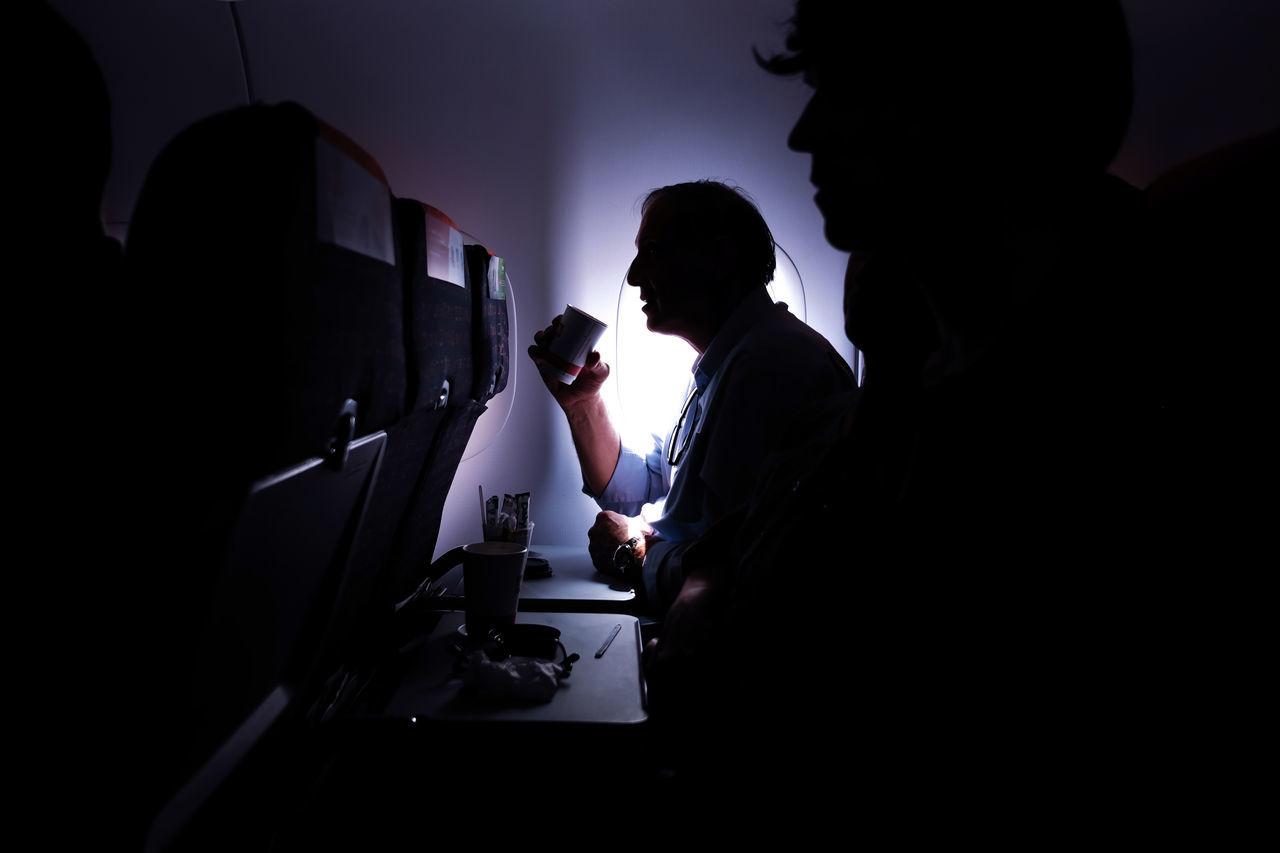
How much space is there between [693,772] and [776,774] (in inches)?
6.3

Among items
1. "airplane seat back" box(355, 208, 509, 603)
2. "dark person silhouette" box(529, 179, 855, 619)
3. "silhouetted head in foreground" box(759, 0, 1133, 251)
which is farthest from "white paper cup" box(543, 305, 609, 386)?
"silhouetted head in foreground" box(759, 0, 1133, 251)

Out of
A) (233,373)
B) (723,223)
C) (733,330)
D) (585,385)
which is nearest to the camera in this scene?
(233,373)

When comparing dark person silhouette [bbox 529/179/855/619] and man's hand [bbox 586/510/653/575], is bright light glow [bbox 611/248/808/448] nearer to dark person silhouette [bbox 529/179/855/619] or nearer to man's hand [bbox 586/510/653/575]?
dark person silhouette [bbox 529/179/855/619]

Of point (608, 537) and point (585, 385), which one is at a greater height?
point (585, 385)

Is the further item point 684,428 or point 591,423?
point 591,423

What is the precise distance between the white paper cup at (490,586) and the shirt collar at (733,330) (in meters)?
0.81

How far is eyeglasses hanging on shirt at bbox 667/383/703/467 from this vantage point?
179 centimetres

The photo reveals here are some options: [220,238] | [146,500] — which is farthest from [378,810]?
[220,238]

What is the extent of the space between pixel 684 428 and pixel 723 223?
20.2 inches

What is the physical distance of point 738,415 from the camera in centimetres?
150

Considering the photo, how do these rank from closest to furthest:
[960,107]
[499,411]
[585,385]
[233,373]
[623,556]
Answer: [233,373]
[960,107]
[623,556]
[585,385]
[499,411]

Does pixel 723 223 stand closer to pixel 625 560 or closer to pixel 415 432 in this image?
pixel 625 560

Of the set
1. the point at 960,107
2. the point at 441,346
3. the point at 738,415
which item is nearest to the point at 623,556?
the point at 738,415

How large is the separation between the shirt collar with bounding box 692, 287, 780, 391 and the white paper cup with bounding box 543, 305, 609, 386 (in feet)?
0.96
